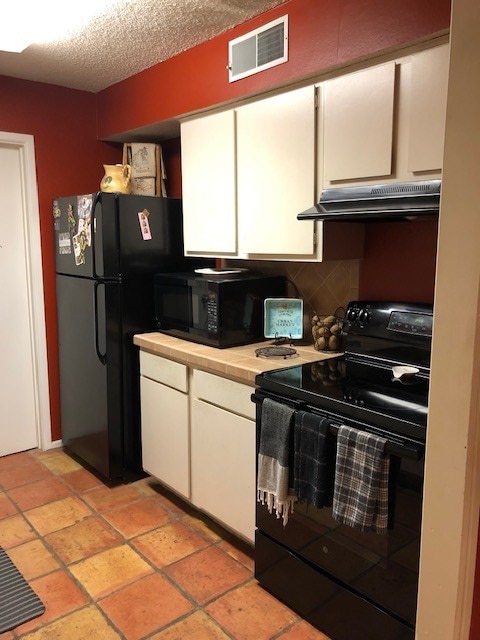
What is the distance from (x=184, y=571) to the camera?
7.42 ft

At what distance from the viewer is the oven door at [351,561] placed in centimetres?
152

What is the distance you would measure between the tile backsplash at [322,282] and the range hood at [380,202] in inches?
18.6

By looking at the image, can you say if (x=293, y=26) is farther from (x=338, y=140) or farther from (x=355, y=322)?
(x=355, y=322)

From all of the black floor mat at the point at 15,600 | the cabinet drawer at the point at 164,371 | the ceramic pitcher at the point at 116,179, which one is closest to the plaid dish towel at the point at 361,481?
the cabinet drawer at the point at 164,371

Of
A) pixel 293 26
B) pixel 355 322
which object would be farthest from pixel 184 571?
pixel 293 26

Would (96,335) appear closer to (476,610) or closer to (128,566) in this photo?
(128,566)

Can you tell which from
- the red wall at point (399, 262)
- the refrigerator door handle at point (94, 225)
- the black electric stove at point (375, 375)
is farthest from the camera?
the refrigerator door handle at point (94, 225)

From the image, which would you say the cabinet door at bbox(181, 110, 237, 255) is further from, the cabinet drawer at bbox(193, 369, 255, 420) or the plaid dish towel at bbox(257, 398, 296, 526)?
the plaid dish towel at bbox(257, 398, 296, 526)

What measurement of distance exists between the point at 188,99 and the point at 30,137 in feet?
3.86

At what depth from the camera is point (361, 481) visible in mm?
1568

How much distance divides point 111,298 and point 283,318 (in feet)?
3.15

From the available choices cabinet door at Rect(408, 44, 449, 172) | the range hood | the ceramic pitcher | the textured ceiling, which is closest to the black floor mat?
the range hood

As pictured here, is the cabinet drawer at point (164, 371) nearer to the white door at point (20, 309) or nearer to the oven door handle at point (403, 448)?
the white door at point (20, 309)

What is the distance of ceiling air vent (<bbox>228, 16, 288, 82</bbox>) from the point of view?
2.17 meters
